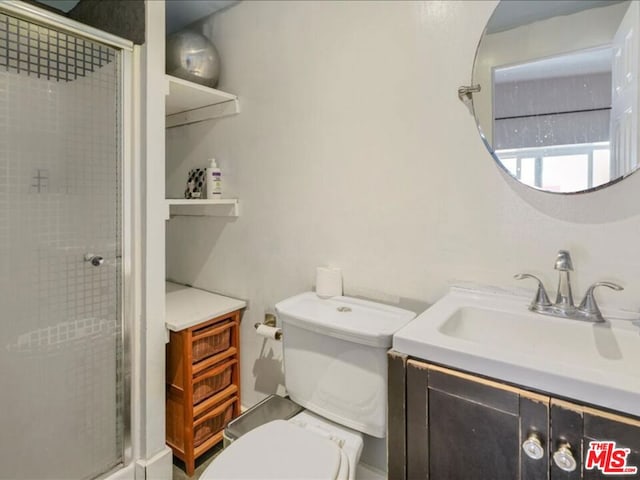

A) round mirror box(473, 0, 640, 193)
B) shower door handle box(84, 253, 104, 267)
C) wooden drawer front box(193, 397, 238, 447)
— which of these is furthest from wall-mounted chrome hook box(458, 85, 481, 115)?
wooden drawer front box(193, 397, 238, 447)

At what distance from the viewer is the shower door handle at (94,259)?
1.30m

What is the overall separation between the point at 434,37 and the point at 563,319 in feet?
3.23

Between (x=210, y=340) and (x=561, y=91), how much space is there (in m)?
1.61

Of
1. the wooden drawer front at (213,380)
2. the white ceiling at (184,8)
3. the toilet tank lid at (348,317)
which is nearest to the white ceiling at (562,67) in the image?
the toilet tank lid at (348,317)

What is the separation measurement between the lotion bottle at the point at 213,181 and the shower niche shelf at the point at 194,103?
271 mm

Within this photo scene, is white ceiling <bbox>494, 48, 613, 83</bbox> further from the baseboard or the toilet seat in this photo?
the baseboard

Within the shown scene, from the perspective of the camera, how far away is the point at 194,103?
1.82 meters

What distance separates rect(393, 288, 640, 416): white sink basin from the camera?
0.68 metres

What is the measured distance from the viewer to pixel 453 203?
48.7 inches

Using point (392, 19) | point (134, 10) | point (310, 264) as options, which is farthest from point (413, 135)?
point (134, 10)

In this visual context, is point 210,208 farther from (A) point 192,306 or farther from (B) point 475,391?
(B) point 475,391

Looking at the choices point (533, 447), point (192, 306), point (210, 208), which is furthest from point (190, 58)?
point (533, 447)

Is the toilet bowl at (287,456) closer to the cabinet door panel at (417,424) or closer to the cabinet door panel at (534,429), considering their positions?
the cabinet door panel at (417,424)

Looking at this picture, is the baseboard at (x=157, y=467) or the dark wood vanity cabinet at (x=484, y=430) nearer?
the dark wood vanity cabinet at (x=484, y=430)
